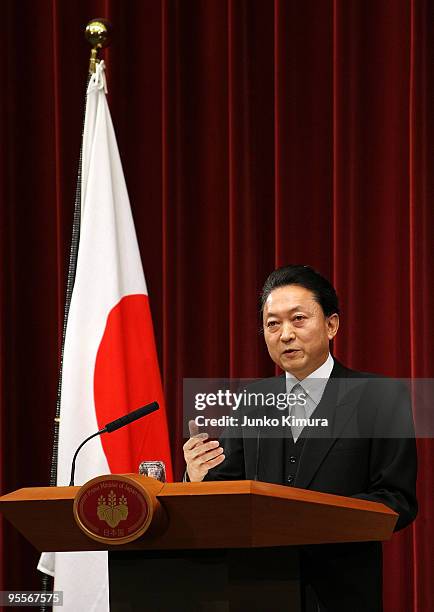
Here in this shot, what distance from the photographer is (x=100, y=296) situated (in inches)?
121

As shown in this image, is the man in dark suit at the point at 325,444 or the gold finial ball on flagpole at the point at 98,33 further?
the gold finial ball on flagpole at the point at 98,33

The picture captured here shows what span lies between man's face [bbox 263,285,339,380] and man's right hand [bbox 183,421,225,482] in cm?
40

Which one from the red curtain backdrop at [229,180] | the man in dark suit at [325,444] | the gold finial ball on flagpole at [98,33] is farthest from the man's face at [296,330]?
the gold finial ball on flagpole at [98,33]

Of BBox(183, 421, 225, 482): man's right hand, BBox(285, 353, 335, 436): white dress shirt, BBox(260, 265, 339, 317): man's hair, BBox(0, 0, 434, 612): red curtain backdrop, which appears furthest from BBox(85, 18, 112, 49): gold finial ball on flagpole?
BBox(183, 421, 225, 482): man's right hand

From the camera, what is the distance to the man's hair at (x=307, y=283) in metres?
2.19

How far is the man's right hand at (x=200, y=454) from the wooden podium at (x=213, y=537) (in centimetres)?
32

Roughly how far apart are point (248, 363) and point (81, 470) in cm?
72

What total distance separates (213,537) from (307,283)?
897 mm

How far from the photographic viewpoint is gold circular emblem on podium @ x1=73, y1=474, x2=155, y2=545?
1392mm

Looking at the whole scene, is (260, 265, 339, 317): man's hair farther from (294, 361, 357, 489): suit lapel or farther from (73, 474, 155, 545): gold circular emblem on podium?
(73, 474, 155, 545): gold circular emblem on podium

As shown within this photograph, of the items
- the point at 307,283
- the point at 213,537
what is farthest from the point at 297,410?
the point at 213,537

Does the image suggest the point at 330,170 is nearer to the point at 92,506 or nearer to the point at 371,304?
the point at 371,304

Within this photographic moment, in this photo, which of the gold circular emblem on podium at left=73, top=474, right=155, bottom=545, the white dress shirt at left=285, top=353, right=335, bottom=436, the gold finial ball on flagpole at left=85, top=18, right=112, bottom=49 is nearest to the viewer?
the gold circular emblem on podium at left=73, top=474, right=155, bottom=545

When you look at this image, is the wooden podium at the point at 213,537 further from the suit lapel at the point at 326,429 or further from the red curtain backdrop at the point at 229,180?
the red curtain backdrop at the point at 229,180
